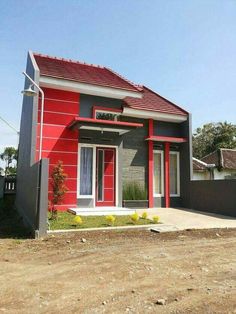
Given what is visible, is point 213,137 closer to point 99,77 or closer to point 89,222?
point 99,77

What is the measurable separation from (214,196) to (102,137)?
19.1ft

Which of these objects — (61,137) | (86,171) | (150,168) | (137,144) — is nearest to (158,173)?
(150,168)

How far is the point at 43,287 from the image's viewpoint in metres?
4.35

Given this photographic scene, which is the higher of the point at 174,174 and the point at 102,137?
the point at 102,137

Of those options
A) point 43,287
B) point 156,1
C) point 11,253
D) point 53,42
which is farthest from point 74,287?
point 53,42

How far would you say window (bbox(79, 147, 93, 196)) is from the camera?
1308 centimetres

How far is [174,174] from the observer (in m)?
15.8

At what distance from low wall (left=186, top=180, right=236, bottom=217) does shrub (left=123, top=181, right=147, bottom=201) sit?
100 inches

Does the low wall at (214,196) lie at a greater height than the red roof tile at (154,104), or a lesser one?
lesser

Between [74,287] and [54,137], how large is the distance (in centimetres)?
905

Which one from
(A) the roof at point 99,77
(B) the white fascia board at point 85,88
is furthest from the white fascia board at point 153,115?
(B) the white fascia board at point 85,88

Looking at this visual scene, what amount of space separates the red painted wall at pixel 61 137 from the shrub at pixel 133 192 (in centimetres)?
261

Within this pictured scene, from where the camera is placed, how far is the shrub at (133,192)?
14023mm

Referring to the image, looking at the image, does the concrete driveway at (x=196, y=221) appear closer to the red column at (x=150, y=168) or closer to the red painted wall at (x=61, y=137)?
the red column at (x=150, y=168)
